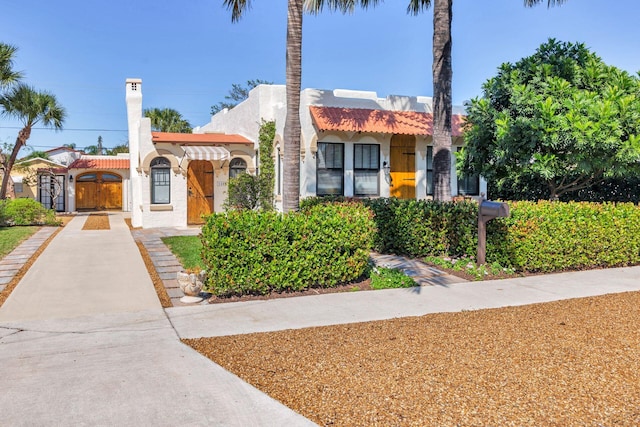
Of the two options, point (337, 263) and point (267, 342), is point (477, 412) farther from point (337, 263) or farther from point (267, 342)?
point (337, 263)

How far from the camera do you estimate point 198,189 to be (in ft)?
58.6

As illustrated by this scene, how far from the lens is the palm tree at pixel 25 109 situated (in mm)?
23906

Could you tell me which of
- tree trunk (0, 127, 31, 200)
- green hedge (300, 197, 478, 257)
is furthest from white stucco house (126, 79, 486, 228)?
tree trunk (0, 127, 31, 200)

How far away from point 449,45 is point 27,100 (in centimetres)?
2103

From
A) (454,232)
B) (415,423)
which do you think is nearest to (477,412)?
(415,423)

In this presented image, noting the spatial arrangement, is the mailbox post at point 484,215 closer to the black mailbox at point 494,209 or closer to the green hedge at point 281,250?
the black mailbox at point 494,209

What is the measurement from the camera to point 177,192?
677 inches

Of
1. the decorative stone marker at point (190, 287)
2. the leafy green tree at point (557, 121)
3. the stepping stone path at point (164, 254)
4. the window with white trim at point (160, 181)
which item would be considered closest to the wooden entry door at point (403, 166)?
the leafy green tree at point (557, 121)

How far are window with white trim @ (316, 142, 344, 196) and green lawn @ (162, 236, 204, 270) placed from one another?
3996mm

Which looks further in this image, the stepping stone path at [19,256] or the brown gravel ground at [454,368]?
the stepping stone path at [19,256]

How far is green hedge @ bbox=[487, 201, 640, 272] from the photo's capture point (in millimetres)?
9266

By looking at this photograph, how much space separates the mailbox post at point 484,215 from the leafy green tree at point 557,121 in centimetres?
315

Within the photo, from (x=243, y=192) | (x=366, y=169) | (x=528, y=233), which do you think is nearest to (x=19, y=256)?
(x=243, y=192)

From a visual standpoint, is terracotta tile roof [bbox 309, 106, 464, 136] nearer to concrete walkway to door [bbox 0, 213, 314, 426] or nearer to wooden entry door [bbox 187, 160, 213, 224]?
wooden entry door [bbox 187, 160, 213, 224]
